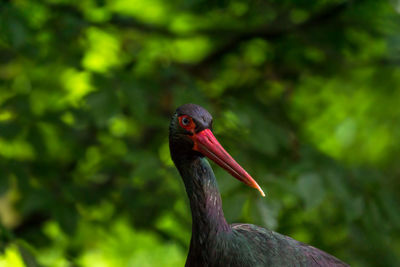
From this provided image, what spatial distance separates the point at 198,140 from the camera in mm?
1834

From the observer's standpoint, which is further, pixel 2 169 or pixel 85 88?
pixel 85 88

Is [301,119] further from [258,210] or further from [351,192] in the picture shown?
[258,210]

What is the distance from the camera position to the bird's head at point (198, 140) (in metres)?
1.81

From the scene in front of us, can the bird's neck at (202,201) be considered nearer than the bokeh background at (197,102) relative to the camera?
Yes

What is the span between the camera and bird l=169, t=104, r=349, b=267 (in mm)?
1826

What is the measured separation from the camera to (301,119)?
4047 mm

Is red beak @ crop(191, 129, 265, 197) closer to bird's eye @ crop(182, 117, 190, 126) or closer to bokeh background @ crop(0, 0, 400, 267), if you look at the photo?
bird's eye @ crop(182, 117, 190, 126)

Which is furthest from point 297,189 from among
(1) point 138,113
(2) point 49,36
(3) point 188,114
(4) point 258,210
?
(2) point 49,36

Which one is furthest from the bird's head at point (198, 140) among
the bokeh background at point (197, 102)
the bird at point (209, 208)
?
the bokeh background at point (197, 102)

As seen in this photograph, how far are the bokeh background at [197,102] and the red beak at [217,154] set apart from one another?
64cm

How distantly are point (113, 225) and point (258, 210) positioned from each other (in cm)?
186

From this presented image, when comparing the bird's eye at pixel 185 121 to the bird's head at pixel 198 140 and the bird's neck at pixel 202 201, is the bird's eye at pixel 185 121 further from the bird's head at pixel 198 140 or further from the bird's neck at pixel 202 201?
the bird's neck at pixel 202 201

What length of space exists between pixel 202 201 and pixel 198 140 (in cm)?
19

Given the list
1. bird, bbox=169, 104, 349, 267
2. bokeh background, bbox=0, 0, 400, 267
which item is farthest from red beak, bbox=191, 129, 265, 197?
bokeh background, bbox=0, 0, 400, 267
